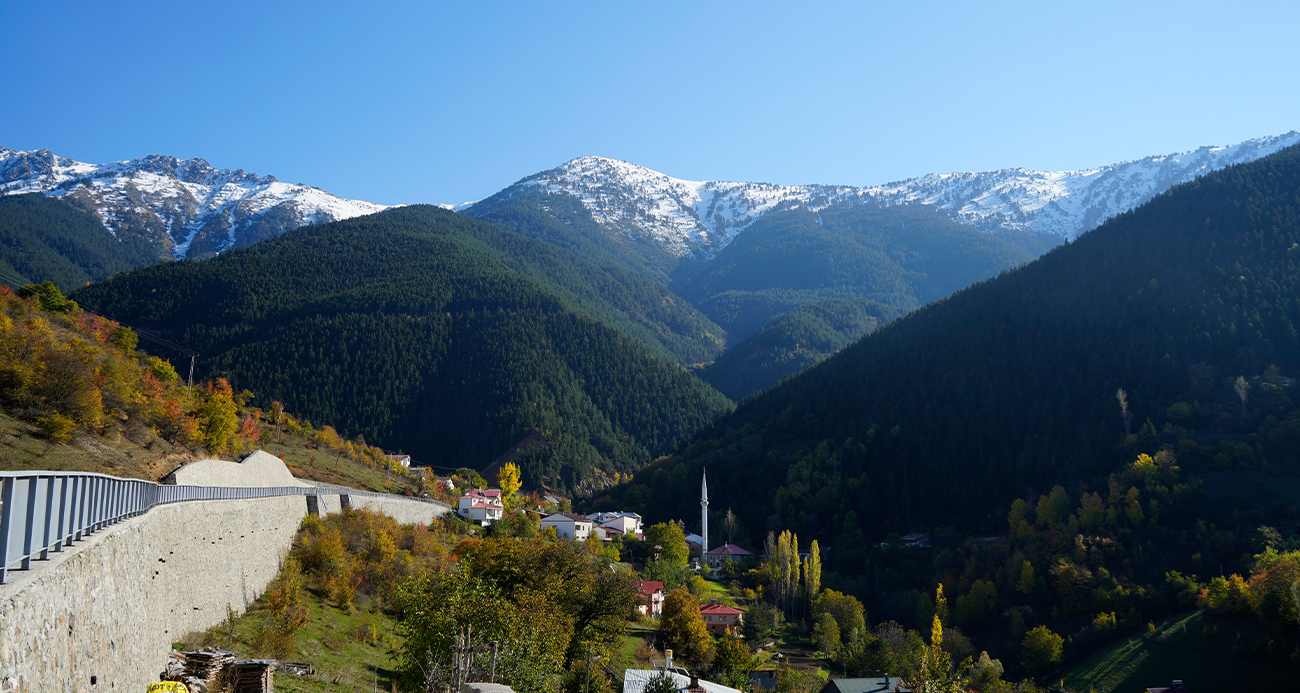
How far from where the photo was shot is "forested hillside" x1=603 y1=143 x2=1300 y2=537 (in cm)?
10038

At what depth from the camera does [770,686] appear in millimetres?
49031

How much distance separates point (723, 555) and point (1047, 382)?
5927 cm

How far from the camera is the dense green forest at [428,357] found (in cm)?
14238

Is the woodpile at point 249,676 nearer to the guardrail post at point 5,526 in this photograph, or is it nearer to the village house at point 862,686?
the guardrail post at point 5,526

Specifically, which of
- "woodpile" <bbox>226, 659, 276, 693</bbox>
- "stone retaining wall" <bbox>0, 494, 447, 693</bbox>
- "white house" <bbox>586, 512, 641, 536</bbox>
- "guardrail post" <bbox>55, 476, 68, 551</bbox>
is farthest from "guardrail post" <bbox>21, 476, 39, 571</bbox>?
"white house" <bbox>586, 512, 641, 536</bbox>

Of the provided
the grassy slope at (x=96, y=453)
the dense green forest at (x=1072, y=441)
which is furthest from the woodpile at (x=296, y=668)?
the dense green forest at (x=1072, y=441)

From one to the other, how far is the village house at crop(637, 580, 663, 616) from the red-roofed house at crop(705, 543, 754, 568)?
2708 centimetres

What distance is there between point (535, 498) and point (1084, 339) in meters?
89.5

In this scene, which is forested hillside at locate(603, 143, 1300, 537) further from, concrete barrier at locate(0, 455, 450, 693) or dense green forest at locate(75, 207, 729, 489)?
concrete barrier at locate(0, 455, 450, 693)

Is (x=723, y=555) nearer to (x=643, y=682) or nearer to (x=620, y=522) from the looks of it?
(x=620, y=522)

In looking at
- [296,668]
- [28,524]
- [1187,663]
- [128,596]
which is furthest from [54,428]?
[1187,663]

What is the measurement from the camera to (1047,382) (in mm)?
115312

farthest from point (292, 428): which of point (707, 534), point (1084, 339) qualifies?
point (1084, 339)

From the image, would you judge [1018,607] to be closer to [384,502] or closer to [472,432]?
[384,502]
